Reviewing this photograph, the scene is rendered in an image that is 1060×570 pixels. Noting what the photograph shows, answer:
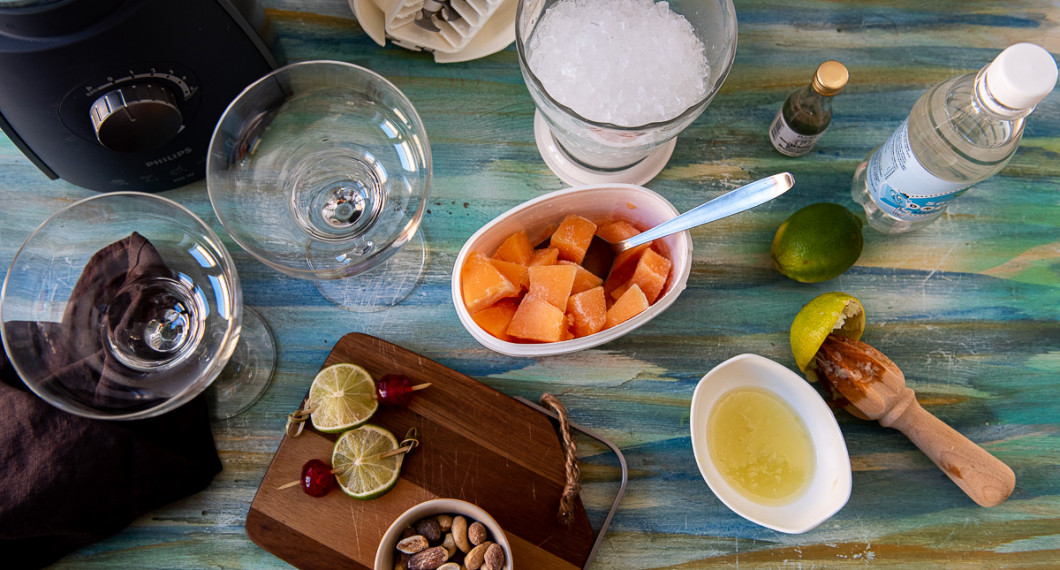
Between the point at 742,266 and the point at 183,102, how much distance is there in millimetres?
970

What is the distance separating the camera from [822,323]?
41.3 inches

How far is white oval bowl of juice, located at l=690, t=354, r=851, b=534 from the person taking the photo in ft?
3.43

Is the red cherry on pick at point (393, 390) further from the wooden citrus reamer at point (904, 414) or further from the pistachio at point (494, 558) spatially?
the wooden citrus reamer at point (904, 414)

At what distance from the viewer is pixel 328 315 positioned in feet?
3.79

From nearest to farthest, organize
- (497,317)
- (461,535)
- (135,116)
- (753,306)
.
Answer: (135,116) < (461,535) < (497,317) < (753,306)

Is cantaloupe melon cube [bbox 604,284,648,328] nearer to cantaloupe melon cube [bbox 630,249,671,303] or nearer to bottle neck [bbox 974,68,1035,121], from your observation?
cantaloupe melon cube [bbox 630,249,671,303]

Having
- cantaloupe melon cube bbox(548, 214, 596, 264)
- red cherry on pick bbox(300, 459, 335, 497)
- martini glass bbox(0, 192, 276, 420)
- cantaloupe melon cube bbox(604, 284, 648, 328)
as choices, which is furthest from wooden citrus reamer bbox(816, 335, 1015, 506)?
martini glass bbox(0, 192, 276, 420)

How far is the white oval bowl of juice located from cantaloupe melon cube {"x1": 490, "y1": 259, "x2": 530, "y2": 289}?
336mm

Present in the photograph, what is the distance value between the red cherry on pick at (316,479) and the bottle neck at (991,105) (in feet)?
3.75

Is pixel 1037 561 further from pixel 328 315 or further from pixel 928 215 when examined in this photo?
pixel 328 315

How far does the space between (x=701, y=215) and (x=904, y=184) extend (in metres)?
0.38

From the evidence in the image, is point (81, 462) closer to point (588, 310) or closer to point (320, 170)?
point (320, 170)

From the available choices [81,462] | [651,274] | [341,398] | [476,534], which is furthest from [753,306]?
[81,462]

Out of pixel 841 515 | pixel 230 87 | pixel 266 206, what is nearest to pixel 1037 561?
pixel 841 515
